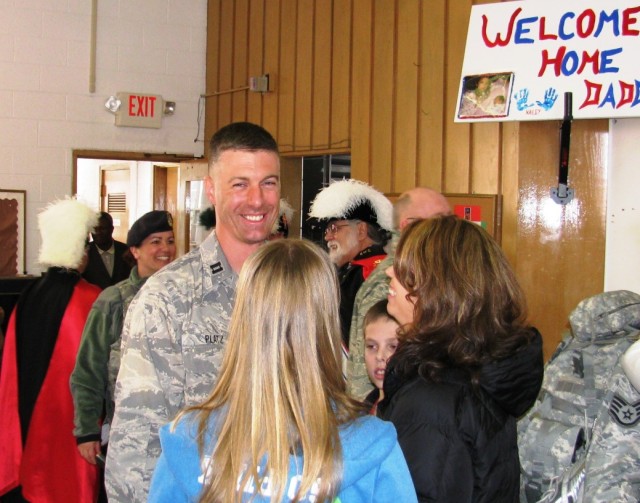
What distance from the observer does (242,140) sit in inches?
74.0

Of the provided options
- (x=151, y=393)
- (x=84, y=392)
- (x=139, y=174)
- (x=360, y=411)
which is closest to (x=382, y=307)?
(x=151, y=393)

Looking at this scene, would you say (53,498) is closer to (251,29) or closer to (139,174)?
(251,29)

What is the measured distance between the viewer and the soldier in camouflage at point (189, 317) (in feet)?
5.42

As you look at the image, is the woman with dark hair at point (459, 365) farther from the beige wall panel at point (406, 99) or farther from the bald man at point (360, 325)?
the beige wall panel at point (406, 99)

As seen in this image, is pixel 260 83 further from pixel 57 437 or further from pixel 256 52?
pixel 57 437

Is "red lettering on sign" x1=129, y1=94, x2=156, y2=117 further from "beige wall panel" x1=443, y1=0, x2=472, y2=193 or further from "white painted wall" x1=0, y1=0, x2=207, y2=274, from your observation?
"beige wall panel" x1=443, y1=0, x2=472, y2=193

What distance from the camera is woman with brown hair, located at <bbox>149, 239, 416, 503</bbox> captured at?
118cm

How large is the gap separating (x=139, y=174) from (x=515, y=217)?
4.67 meters

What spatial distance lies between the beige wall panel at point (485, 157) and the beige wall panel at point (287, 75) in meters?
1.86

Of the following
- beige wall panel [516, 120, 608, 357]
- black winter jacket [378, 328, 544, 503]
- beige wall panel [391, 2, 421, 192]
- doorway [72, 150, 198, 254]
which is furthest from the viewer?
doorway [72, 150, 198, 254]

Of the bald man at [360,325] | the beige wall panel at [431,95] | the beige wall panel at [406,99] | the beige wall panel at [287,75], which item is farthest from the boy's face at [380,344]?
the beige wall panel at [287,75]

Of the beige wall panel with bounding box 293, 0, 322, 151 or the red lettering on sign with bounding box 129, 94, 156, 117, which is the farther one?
the red lettering on sign with bounding box 129, 94, 156, 117

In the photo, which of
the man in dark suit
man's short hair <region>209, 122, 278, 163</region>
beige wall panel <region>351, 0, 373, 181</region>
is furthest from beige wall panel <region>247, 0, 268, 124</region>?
man's short hair <region>209, 122, 278, 163</region>

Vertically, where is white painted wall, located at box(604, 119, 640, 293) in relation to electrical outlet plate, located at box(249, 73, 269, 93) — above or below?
below
